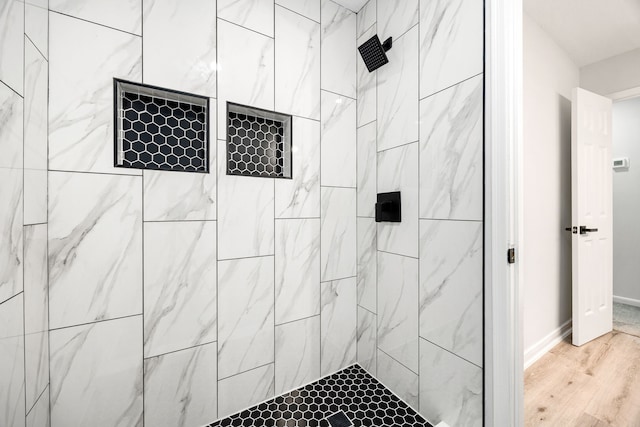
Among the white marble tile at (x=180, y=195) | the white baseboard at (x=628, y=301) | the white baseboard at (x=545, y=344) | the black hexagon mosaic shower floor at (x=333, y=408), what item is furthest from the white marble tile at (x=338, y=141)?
the white baseboard at (x=628, y=301)

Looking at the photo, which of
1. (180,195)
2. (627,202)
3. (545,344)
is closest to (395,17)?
(180,195)

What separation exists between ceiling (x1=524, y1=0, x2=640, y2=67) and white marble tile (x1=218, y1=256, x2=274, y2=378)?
2.61m

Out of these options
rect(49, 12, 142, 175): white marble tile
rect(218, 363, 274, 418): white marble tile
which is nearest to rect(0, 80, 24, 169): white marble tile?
rect(49, 12, 142, 175): white marble tile

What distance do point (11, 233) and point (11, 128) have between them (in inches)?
12.1

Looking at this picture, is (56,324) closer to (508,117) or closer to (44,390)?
(44,390)

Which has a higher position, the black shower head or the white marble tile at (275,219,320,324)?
the black shower head

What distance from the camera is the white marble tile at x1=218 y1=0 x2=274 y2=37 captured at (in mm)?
1353

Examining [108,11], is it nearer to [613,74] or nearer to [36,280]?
[36,280]

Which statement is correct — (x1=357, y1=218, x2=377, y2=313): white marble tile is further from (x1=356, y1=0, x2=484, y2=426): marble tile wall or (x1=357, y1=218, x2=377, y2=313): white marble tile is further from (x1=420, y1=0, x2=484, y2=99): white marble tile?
(x1=420, y1=0, x2=484, y2=99): white marble tile

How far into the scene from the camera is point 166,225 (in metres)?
1.22

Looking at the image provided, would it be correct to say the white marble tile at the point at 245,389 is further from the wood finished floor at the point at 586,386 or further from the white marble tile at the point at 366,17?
the white marble tile at the point at 366,17

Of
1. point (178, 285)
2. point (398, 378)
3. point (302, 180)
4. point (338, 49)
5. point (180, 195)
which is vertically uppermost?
point (338, 49)

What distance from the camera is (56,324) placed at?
104cm

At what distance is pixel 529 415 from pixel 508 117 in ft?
5.48
